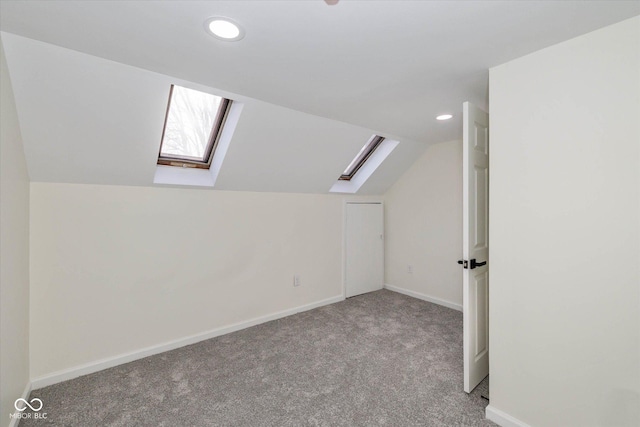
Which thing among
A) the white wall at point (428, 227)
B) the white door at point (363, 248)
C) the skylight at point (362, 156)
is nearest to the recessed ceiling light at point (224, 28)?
the skylight at point (362, 156)

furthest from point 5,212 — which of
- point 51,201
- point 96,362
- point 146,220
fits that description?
point 96,362

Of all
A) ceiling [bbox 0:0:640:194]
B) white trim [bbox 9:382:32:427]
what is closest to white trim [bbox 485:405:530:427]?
ceiling [bbox 0:0:640:194]

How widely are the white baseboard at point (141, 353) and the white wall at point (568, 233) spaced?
2.23 metres

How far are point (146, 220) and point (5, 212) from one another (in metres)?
0.94

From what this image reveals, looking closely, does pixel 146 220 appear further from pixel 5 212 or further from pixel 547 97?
pixel 547 97

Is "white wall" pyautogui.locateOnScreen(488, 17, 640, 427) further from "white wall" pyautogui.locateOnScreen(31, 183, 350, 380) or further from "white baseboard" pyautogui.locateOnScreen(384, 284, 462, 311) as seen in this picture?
"white wall" pyautogui.locateOnScreen(31, 183, 350, 380)

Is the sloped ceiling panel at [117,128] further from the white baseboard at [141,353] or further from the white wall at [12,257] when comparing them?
the white baseboard at [141,353]

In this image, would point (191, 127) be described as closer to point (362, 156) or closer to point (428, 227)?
point (362, 156)

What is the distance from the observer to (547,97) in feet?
4.99

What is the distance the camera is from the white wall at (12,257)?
151 centimetres

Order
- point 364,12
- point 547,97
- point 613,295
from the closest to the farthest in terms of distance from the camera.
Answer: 1. point 364,12
2. point 613,295
3. point 547,97

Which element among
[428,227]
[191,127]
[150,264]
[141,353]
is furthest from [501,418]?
[191,127]

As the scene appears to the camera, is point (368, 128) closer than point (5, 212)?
No

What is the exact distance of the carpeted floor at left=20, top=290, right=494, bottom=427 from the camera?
5.73ft
